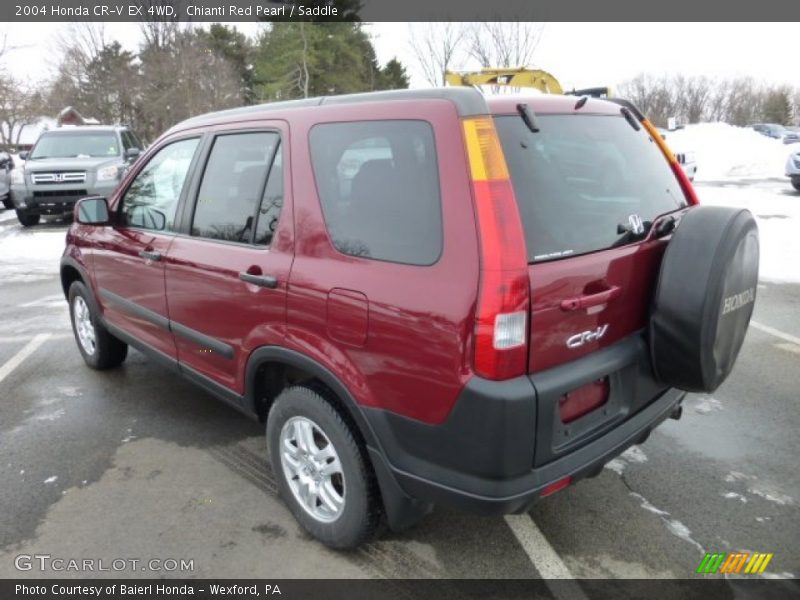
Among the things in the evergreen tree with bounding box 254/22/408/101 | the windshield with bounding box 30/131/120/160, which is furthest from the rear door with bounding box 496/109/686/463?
the evergreen tree with bounding box 254/22/408/101

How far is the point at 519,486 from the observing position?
201 centimetres

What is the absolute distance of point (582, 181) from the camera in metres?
2.36

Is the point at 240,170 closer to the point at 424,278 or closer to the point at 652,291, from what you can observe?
the point at 424,278

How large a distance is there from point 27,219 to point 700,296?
545 inches

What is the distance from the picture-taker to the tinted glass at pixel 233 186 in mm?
2785

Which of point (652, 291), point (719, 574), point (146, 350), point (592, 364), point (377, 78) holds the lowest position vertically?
point (719, 574)

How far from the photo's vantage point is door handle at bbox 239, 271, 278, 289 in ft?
8.31

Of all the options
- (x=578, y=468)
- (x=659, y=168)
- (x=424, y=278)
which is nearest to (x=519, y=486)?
→ (x=578, y=468)

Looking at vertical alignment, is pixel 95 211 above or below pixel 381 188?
below

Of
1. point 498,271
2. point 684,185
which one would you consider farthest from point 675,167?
point 498,271

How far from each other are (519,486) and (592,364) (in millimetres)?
520

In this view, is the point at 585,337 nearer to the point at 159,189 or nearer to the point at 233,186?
the point at 233,186

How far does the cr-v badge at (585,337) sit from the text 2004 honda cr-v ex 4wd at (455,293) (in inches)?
0.4

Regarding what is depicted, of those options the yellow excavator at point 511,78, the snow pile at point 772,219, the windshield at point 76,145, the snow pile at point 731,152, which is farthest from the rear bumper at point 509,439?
the snow pile at point 731,152
